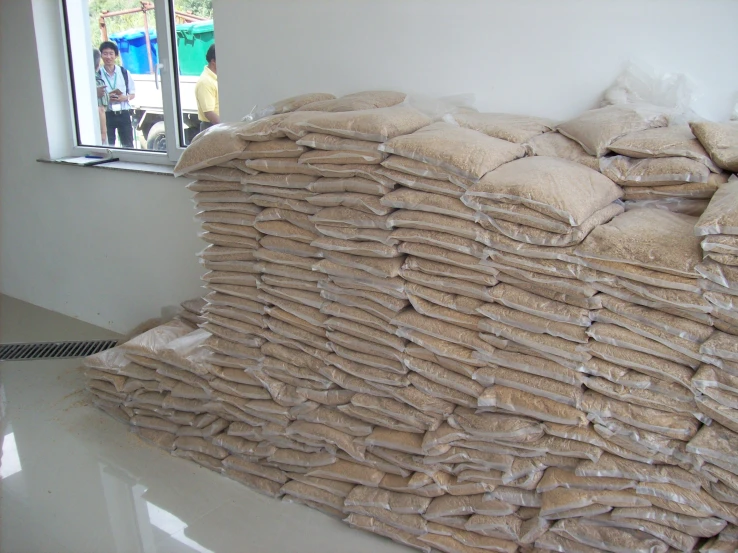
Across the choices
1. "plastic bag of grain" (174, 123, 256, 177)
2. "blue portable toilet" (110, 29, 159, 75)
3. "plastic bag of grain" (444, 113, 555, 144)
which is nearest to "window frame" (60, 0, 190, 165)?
"blue portable toilet" (110, 29, 159, 75)

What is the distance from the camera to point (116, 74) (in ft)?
11.4

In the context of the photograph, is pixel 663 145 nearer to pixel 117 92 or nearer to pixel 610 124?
pixel 610 124

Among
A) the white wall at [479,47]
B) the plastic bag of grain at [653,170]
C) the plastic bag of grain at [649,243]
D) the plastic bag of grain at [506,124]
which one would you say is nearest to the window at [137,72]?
the white wall at [479,47]

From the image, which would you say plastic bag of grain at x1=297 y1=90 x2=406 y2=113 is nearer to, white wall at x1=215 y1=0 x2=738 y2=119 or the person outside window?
white wall at x1=215 y1=0 x2=738 y2=119

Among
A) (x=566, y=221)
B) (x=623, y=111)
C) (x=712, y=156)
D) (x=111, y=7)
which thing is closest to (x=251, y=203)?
(x=566, y=221)

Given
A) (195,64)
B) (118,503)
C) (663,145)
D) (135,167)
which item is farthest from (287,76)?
(118,503)

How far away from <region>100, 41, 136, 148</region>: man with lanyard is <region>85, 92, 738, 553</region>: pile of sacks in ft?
5.31

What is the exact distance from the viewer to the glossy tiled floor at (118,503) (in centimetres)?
195

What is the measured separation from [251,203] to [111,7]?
2.09 metres

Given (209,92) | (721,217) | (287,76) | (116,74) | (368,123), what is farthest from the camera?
(116,74)

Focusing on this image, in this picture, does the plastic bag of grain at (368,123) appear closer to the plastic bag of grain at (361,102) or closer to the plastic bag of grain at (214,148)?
the plastic bag of grain at (361,102)

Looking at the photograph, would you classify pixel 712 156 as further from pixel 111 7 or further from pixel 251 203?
pixel 111 7

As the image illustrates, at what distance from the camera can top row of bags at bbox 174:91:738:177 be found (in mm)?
1562

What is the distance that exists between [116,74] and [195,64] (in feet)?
2.35
